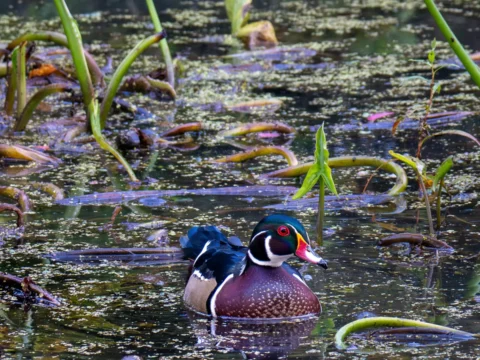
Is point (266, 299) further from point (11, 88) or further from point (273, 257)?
point (11, 88)

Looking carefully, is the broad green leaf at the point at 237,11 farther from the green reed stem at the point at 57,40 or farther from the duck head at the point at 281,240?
the duck head at the point at 281,240

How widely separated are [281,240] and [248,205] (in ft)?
5.32

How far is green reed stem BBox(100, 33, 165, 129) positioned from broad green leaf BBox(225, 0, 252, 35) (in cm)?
352

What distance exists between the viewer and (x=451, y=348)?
159 inches

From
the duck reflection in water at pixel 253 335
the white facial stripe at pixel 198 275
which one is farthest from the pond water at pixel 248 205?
the white facial stripe at pixel 198 275

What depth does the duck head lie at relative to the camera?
466cm

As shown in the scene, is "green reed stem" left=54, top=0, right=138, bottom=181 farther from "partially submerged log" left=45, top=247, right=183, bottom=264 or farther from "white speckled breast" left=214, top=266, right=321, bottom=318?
"white speckled breast" left=214, top=266, right=321, bottom=318

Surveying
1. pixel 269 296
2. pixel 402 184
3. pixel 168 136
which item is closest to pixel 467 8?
pixel 168 136

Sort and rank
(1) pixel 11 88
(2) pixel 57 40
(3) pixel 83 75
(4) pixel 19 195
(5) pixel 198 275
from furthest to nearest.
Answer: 1. (1) pixel 11 88
2. (2) pixel 57 40
3. (3) pixel 83 75
4. (4) pixel 19 195
5. (5) pixel 198 275

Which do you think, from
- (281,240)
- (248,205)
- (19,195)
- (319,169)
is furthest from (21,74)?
(281,240)

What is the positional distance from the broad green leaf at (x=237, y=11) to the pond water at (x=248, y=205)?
0.31m

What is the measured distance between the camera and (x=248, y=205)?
20.6ft

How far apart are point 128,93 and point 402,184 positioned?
12.2 feet

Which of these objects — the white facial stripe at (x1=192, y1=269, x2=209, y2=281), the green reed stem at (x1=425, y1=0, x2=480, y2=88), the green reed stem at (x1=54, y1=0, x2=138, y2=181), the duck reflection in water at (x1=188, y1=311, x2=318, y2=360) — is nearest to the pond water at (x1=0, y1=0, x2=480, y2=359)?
the duck reflection in water at (x1=188, y1=311, x2=318, y2=360)
